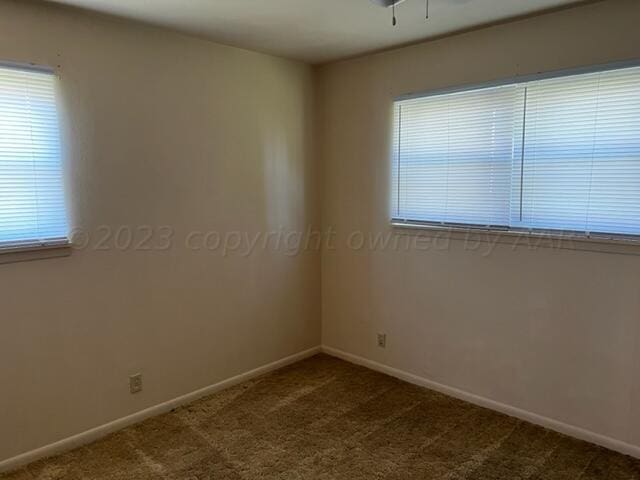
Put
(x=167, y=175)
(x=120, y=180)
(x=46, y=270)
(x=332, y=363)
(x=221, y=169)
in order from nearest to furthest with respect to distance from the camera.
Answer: (x=46, y=270) < (x=120, y=180) < (x=167, y=175) < (x=221, y=169) < (x=332, y=363)

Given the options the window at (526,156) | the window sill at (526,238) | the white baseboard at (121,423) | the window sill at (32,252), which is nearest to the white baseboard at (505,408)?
the white baseboard at (121,423)

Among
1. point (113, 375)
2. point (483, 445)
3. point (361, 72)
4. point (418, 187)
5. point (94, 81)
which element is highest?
point (361, 72)

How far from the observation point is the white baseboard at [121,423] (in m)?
2.48

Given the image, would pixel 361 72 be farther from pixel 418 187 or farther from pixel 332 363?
pixel 332 363

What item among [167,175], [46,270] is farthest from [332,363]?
[46,270]

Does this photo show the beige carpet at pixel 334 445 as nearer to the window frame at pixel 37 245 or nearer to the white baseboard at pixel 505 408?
the white baseboard at pixel 505 408

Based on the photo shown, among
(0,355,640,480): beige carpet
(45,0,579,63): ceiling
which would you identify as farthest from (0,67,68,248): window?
(0,355,640,480): beige carpet

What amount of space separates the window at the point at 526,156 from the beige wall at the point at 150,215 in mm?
989

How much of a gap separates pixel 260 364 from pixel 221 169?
152 centimetres

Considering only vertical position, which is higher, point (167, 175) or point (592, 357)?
point (167, 175)

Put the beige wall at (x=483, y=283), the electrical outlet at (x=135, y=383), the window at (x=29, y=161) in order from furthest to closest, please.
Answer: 1. the electrical outlet at (x=135, y=383)
2. the beige wall at (x=483, y=283)
3. the window at (x=29, y=161)

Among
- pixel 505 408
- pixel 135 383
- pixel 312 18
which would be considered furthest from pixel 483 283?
pixel 135 383

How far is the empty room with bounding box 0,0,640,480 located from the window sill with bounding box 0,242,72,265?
0.8 inches

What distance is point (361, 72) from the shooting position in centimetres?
350
